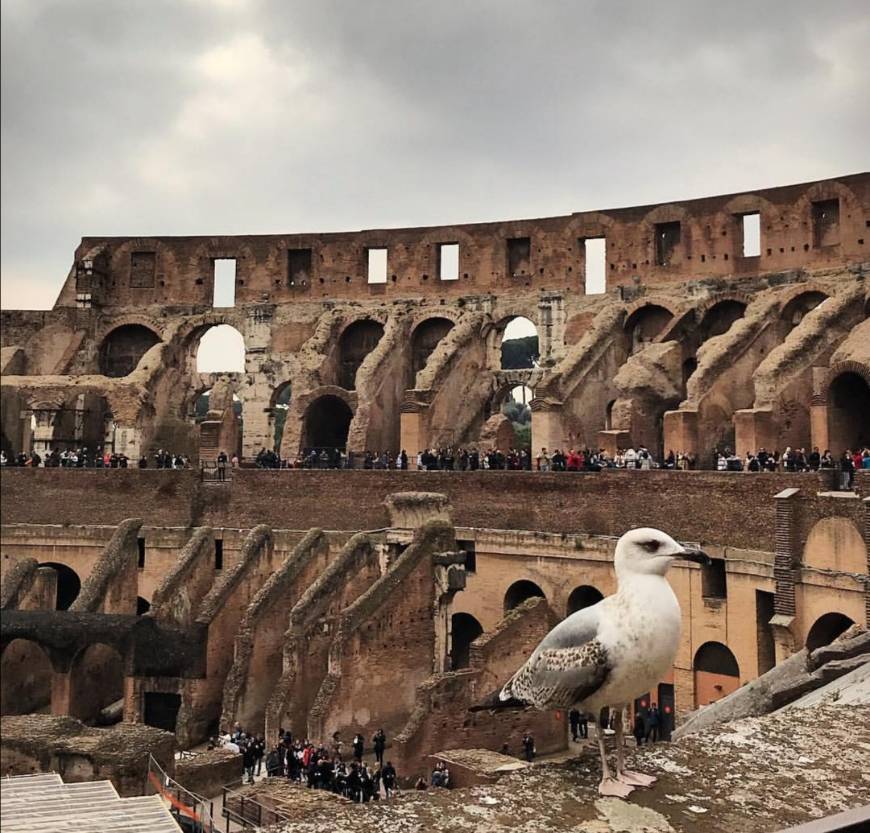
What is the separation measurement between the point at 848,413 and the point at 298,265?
18790 millimetres

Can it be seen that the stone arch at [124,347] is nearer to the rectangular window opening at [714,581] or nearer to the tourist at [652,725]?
the rectangular window opening at [714,581]

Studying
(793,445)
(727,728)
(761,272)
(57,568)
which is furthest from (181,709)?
(761,272)

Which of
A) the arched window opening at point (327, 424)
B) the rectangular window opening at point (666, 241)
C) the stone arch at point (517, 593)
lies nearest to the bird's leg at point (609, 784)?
the stone arch at point (517, 593)

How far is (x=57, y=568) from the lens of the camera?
81.8ft

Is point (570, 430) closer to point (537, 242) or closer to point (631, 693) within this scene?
point (537, 242)

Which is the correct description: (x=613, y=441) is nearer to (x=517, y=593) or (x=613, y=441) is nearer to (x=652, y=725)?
(x=517, y=593)

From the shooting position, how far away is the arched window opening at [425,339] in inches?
1216

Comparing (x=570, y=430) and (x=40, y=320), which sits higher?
(x=40, y=320)

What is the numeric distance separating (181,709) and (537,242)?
1739 cm

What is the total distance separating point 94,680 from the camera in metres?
16.1

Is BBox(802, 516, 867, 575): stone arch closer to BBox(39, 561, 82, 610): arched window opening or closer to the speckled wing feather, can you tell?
the speckled wing feather

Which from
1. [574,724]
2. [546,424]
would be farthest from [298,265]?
[574,724]

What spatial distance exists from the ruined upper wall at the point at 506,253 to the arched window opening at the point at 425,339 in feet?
3.12

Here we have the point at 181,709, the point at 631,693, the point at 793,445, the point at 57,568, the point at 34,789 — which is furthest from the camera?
the point at 57,568
